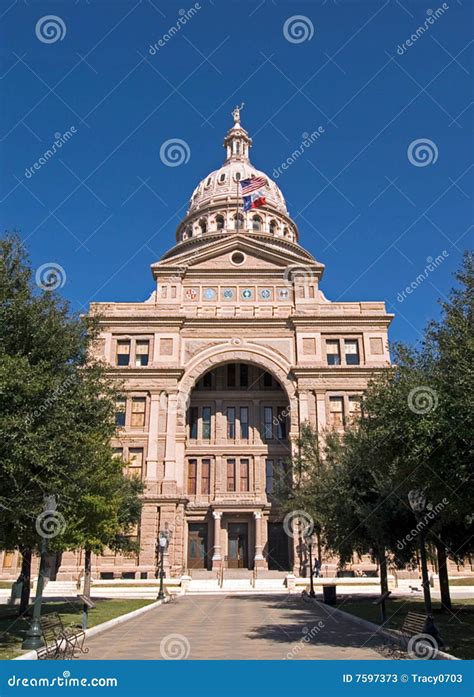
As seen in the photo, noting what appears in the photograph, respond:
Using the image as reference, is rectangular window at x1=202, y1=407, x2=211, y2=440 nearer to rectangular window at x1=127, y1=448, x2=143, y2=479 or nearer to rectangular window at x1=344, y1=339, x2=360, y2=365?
rectangular window at x1=127, y1=448, x2=143, y2=479

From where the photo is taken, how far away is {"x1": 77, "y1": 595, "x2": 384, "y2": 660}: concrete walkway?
13.3 metres

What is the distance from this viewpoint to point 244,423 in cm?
5212

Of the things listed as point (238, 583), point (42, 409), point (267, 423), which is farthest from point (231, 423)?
point (42, 409)

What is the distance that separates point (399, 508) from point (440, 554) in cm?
438

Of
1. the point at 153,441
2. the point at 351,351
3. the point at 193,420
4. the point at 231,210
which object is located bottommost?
the point at 153,441

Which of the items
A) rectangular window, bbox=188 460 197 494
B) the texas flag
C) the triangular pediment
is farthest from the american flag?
rectangular window, bbox=188 460 197 494

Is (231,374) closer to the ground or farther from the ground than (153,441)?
farther from the ground

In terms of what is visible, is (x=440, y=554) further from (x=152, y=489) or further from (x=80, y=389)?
(x=152, y=489)

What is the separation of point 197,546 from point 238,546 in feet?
11.1

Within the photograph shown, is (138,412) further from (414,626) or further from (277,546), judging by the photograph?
(414,626)

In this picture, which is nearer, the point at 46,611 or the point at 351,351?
the point at 46,611

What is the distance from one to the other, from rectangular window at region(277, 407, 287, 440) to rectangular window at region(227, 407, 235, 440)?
3965mm

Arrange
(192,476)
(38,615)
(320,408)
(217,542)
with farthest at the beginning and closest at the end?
(192,476), (320,408), (217,542), (38,615)

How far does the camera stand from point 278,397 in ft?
173
